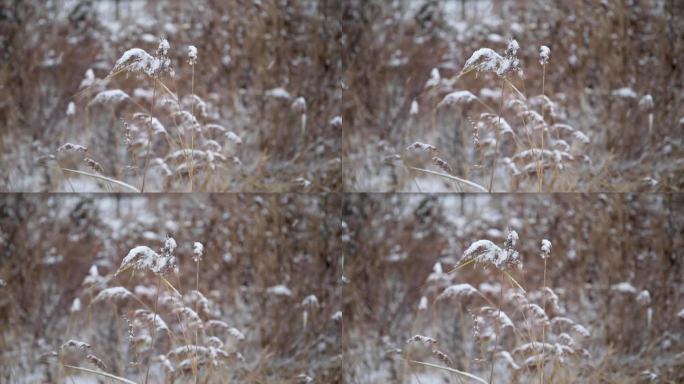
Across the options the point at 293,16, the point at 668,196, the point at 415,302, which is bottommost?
the point at 415,302

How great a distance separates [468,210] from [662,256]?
609 millimetres

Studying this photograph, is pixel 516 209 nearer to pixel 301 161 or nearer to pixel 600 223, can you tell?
pixel 600 223

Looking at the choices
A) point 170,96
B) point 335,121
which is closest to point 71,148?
point 170,96

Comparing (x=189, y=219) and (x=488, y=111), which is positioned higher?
(x=488, y=111)

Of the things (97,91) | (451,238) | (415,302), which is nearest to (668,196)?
(451,238)

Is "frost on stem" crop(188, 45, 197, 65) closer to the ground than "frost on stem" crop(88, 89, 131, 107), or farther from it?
farther from it

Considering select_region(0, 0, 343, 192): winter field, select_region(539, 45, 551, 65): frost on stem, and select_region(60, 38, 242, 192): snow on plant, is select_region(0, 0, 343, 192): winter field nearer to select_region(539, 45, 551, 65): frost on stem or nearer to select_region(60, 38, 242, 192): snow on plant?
select_region(60, 38, 242, 192): snow on plant

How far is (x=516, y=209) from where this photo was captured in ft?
8.74

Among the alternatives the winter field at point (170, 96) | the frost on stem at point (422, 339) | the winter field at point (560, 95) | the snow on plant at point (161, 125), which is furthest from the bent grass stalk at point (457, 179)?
the snow on plant at point (161, 125)

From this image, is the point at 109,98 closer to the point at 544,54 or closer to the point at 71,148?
the point at 71,148

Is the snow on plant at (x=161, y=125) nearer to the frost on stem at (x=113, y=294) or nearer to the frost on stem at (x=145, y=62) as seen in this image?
the frost on stem at (x=145, y=62)

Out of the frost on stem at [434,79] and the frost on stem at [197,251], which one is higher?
the frost on stem at [434,79]

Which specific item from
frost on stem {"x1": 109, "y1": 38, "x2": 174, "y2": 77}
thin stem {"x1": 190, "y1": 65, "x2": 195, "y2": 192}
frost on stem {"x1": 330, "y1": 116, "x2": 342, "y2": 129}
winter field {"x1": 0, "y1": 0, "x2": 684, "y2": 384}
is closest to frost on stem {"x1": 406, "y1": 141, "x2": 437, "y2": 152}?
winter field {"x1": 0, "y1": 0, "x2": 684, "y2": 384}

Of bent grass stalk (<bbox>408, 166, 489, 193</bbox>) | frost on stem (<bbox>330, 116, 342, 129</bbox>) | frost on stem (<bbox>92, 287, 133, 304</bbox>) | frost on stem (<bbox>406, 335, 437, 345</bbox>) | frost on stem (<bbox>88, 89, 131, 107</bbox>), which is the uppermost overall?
frost on stem (<bbox>88, 89, 131, 107</bbox>)
